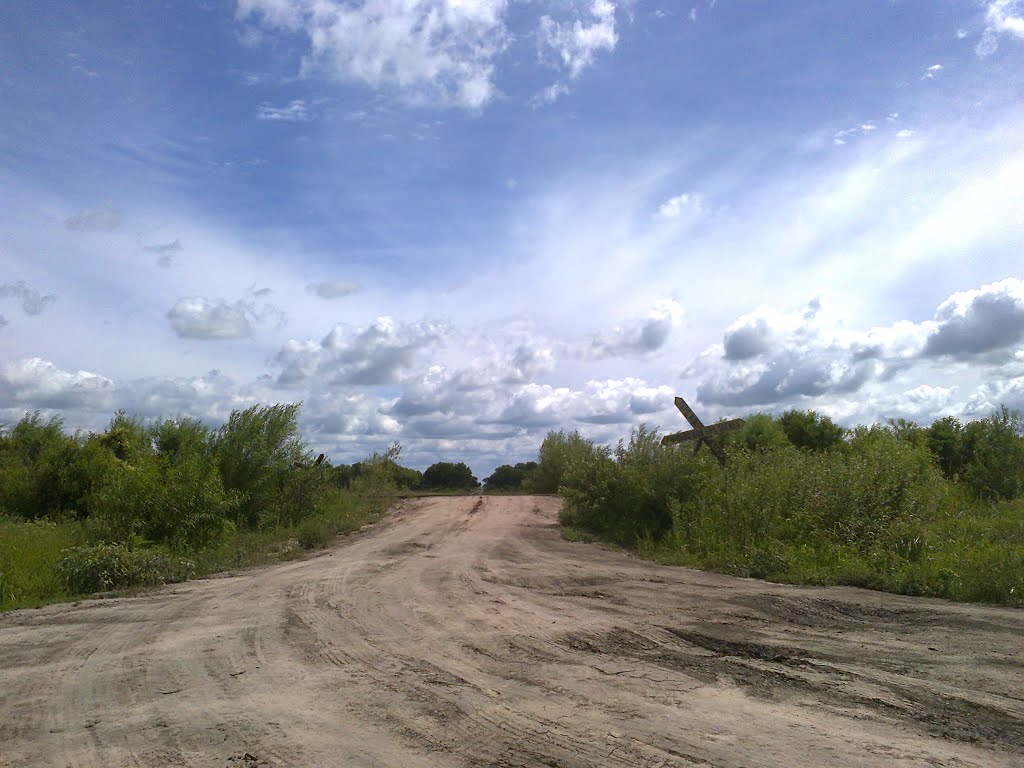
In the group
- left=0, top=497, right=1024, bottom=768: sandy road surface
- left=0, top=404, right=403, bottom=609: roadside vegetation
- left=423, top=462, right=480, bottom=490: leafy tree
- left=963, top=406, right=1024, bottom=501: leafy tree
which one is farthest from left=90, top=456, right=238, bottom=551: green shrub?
left=423, top=462, right=480, bottom=490: leafy tree

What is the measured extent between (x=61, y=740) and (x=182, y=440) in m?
18.6

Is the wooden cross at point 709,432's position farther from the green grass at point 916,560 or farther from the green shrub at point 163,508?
the green shrub at point 163,508

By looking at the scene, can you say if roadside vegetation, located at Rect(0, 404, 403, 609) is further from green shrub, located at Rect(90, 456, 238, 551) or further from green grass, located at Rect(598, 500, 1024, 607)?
green grass, located at Rect(598, 500, 1024, 607)

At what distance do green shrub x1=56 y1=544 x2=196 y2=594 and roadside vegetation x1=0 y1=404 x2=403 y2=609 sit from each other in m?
0.02

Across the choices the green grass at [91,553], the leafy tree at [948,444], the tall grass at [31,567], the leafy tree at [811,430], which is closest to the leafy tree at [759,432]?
the leafy tree at [811,430]

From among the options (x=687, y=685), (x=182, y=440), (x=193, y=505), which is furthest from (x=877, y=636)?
(x=182, y=440)

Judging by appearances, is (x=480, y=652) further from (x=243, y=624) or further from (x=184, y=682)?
(x=243, y=624)

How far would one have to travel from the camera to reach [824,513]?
48.1 ft

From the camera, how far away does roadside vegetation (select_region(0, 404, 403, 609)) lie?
42.7ft

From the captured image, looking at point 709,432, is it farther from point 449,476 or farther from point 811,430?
point 449,476

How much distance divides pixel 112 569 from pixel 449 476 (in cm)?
5136

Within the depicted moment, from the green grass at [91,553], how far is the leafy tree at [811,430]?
22138 millimetres

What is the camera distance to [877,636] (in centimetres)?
770

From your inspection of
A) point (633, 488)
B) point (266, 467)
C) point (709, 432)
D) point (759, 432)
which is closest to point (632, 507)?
point (633, 488)
